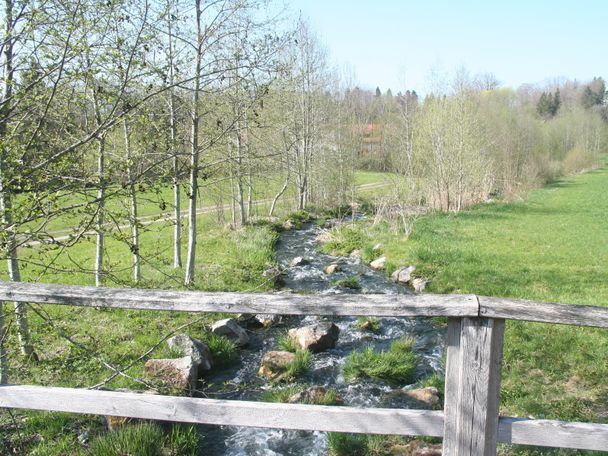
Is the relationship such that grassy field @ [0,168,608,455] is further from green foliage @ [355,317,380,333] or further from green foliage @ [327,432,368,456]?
green foliage @ [355,317,380,333]

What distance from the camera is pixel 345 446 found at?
5270mm

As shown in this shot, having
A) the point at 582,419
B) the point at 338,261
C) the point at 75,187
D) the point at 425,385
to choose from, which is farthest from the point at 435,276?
the point at 75,187

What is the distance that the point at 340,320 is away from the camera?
393 inches

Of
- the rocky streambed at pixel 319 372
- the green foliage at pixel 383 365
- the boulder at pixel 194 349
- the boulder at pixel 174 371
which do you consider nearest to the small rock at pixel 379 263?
the rocky streambed at pixel 319 372

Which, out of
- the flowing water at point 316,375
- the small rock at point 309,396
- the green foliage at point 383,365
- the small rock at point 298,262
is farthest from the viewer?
the small rock at point 298,262

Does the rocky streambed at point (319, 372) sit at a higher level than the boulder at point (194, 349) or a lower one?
lower

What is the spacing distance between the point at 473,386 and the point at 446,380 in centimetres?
13

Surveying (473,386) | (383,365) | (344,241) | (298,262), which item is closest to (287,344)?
(383,365)

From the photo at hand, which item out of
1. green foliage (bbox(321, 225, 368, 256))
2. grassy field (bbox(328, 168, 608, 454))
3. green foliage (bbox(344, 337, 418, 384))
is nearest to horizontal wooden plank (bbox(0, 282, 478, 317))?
grassy field (bbox(328, 168, 608, 454))

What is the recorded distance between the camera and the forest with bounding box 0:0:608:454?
13.6 feet

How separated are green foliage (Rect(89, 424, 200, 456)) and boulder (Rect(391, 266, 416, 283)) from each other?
8744 mm

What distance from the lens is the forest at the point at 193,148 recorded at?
4.16 meters

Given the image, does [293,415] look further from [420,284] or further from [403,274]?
[403,274]

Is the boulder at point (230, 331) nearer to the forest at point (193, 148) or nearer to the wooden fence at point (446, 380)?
the forest at point (193, 148)
